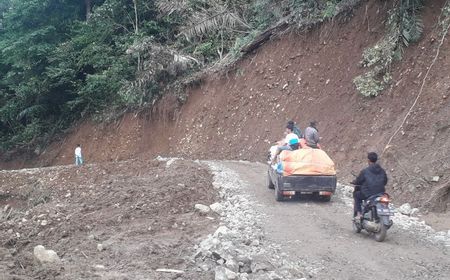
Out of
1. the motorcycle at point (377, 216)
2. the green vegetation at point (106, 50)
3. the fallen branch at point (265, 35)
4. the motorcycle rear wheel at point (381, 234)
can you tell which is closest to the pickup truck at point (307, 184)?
the motorcycle at point (377, 216)

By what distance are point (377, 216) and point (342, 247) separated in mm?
921

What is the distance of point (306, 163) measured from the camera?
39.7 ft

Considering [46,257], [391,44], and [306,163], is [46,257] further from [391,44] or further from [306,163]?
[391,44]

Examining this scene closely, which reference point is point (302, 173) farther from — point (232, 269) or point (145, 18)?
point (145, 18)

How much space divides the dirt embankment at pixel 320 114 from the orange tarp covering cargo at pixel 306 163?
210 cm

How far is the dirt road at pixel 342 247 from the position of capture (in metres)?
7.83

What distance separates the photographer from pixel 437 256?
339 inches

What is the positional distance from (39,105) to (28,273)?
28.9 meters

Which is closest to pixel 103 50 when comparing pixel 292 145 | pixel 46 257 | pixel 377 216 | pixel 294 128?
pixel 294 128

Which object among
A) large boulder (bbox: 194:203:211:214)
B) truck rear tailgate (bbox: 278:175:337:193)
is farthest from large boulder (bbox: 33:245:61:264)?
truck rear tailgate (bbox: 278:175:337:193)

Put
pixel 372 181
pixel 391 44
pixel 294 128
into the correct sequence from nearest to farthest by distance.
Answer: pixel 372 181 < pixel 294 128 < pixel 391 44

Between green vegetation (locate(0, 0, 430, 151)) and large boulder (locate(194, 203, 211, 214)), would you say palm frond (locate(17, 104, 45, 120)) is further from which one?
large boulder (locate(194, 203, 211, 214))

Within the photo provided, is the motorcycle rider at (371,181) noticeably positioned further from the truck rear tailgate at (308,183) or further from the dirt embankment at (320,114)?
the dirt embankment at (320,114)

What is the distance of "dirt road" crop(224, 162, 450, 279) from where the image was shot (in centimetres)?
783
